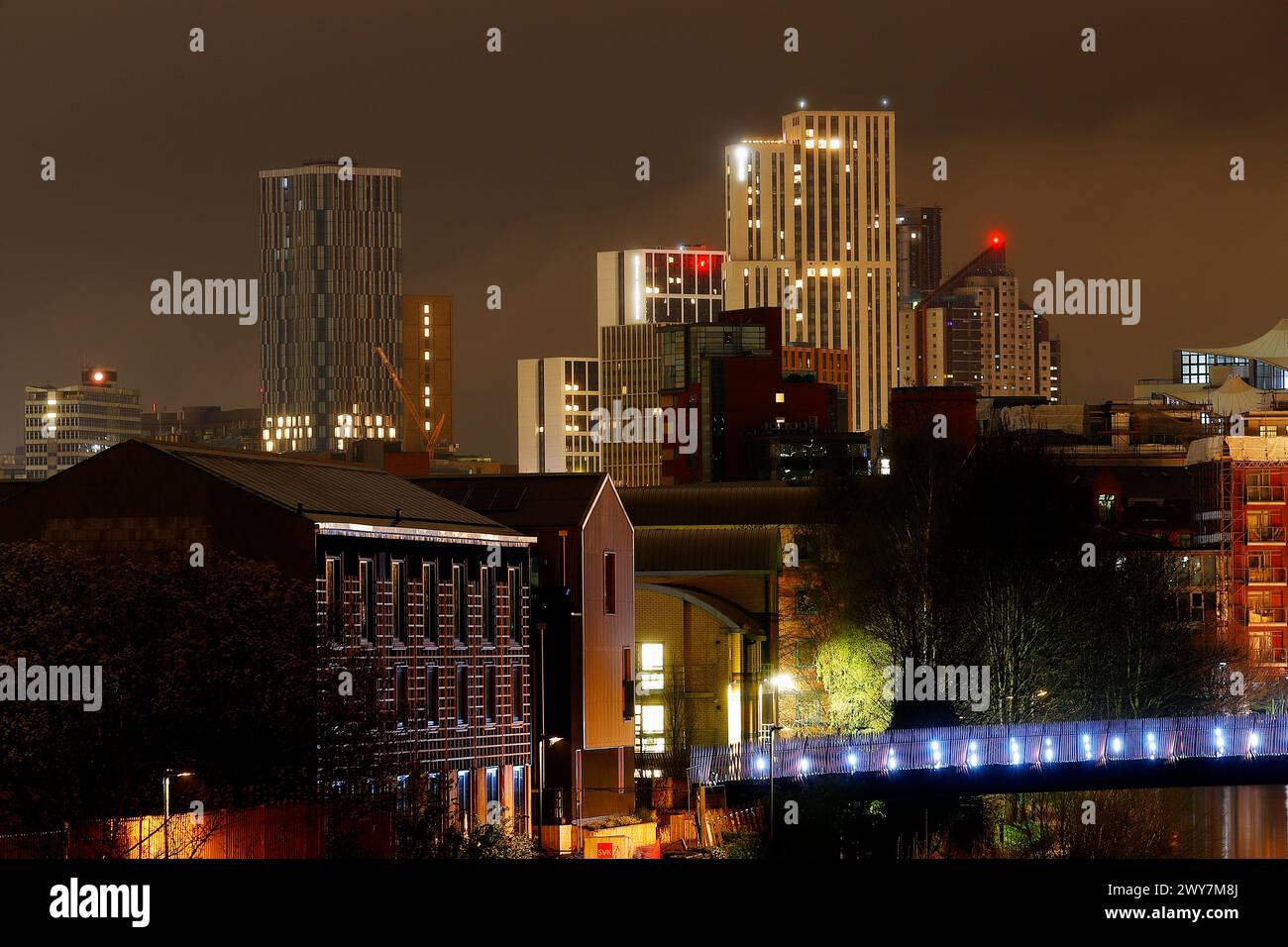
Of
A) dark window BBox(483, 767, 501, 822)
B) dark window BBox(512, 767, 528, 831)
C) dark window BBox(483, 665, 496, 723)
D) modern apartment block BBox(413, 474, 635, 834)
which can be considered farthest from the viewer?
modern apartment block BBox(413, 474, 635, 834)

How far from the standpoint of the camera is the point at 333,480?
240ft

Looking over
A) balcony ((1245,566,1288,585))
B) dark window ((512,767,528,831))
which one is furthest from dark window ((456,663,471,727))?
balcony ((1245,566,1288,585))

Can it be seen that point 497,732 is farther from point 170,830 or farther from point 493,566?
point 170,830

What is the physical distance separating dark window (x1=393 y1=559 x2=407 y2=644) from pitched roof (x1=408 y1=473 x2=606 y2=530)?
11800 millimetres

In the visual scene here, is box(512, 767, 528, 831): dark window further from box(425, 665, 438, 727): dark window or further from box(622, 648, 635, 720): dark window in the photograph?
box(622, 648, 635, 720): dark window

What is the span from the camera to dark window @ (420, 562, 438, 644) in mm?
71750

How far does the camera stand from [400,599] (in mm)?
70438

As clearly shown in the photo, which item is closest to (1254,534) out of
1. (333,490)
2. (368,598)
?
(333,490)

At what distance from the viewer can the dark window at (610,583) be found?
8475 centimetres

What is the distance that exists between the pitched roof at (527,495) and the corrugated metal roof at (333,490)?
259cm

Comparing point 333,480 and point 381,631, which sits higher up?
point 333,480
